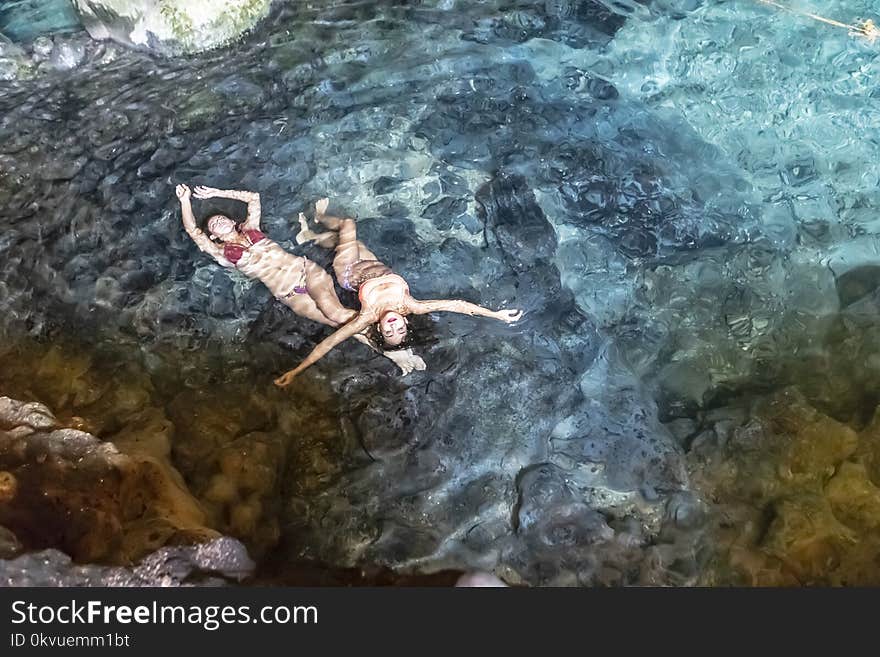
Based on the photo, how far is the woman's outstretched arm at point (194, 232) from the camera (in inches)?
180

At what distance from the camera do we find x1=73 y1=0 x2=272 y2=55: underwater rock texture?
17.7ft

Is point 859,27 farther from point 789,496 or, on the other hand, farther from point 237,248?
point 237,248

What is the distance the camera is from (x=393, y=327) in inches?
153

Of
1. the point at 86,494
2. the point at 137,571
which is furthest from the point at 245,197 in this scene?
the point at 137,571

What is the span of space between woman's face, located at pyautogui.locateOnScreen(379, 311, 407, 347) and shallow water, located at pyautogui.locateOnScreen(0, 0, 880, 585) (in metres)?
0.27

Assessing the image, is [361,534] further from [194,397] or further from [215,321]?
[215,321]

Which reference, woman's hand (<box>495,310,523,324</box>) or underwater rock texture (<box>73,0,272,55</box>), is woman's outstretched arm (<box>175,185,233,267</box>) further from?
woman's hand (<box>495,310,523,324</box>)

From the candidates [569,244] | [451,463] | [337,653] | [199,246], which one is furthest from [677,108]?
[337,653]

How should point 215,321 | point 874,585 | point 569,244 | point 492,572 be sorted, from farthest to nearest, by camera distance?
point 569,244 < point 215,321 < point 492,572 < point 874,585

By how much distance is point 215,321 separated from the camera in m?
4.39

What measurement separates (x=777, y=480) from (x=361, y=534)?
8.04 ft

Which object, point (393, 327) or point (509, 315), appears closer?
point (393, 327)

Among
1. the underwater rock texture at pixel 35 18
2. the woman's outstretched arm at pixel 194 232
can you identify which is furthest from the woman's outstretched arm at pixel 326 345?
the underwater rock texture at pixel 35 18

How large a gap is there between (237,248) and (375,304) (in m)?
1.14
